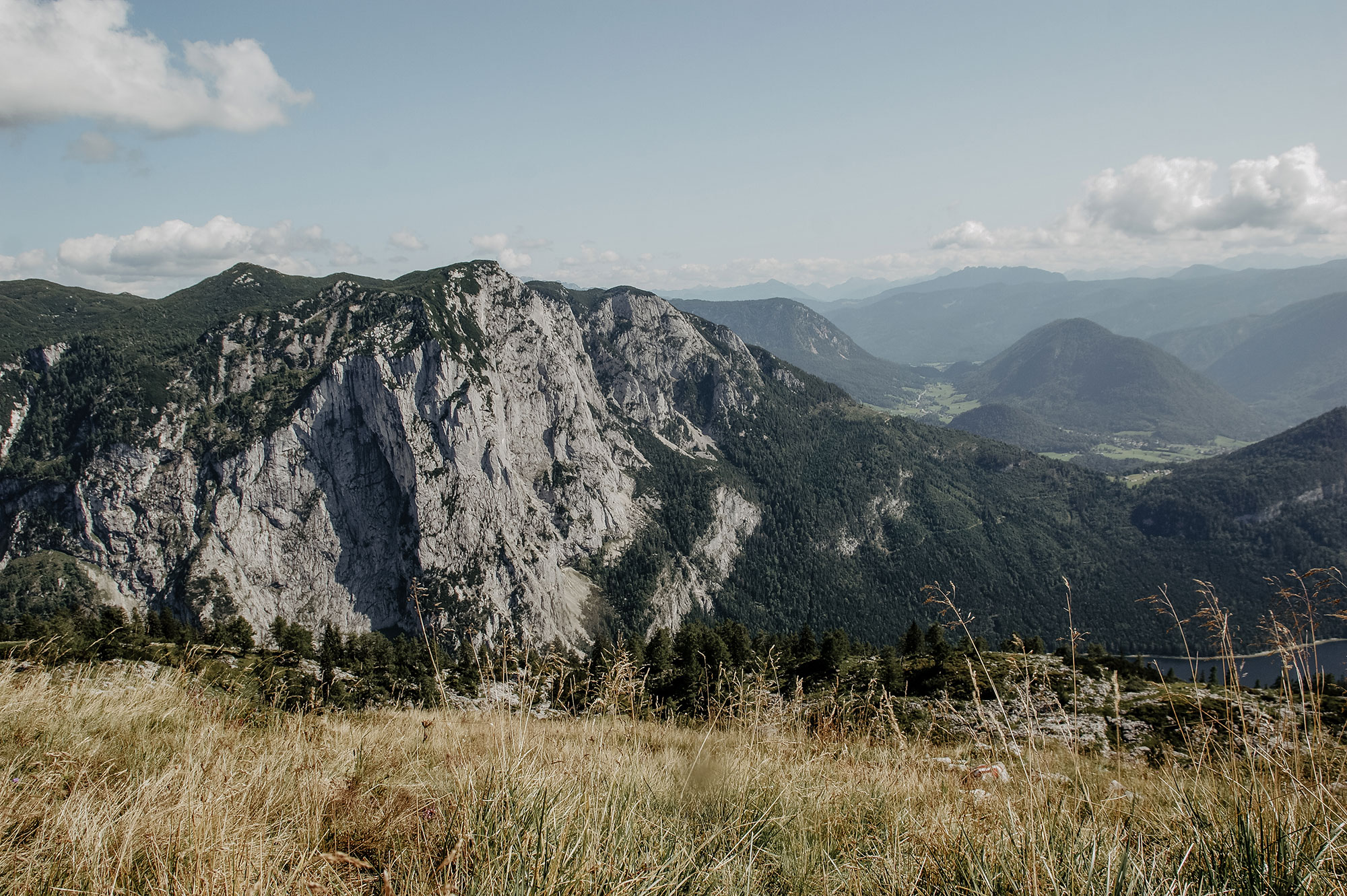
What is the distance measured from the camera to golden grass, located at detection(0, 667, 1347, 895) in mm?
2818

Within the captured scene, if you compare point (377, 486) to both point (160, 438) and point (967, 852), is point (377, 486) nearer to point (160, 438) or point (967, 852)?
point (160, 438)

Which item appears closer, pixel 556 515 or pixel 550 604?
pixel 550 604

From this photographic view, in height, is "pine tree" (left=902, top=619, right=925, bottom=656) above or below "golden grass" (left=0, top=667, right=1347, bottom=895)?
below

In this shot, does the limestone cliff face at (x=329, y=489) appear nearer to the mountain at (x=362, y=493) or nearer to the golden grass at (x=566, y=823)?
the mountain at (x=362, y=493)

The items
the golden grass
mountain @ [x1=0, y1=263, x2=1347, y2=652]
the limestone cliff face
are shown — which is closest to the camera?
the golden grass

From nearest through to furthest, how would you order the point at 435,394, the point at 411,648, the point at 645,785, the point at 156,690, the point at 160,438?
the point at 645,785, the point at 156,690, the point at 411,648, the point at 160,438, the point at 435,394

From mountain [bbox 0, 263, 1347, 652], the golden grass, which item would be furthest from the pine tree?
mountain [bbox 0, 263, 1347, 652]

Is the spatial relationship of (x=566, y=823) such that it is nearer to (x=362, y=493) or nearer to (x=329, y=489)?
(x=362, y=493)

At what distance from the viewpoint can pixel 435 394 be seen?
149 metres

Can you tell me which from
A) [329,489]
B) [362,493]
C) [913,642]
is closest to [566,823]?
[913,642]

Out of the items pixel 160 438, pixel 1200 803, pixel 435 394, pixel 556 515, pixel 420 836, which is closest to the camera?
pixel 420 836

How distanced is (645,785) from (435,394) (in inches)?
6203

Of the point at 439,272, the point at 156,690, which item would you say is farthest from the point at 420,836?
the point at 439,272

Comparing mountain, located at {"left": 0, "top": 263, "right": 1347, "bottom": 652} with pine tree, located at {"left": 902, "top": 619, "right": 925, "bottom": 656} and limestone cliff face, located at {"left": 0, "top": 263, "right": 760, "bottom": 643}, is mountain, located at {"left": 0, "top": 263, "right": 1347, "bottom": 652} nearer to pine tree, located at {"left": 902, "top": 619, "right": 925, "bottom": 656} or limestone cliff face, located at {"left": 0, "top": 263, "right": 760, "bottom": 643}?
limestone cliff face, located at {"left": 0, "top": 263, "right": 760, "bottom": 643}
